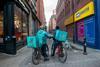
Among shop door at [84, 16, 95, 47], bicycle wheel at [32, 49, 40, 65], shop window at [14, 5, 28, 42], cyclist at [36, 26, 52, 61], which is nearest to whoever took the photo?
bicycle wheel at [32, 49, 40, 65]

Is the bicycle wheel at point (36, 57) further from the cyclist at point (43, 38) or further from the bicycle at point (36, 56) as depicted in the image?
the cyclist at point (43, 38)

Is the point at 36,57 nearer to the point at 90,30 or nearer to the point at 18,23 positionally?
the point at 18,23

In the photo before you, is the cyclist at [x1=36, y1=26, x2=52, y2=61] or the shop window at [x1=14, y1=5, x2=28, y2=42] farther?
the shop window at [x1=14, y1=5, x2=28, y2=42]

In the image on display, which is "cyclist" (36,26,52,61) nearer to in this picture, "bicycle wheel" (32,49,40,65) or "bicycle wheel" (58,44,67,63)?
"bicycle wheel" (32,49,40,65)

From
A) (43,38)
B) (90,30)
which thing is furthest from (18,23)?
(43,38)

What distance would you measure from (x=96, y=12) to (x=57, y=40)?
6.59 metres

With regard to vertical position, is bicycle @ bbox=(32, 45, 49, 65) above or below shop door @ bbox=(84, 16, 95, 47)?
below

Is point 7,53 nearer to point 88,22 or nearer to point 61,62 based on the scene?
point 61,62

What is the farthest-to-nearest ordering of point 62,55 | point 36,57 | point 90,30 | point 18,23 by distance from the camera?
1. point 90,30
2. point 18,23
3. point 62,55
4. point 36,57

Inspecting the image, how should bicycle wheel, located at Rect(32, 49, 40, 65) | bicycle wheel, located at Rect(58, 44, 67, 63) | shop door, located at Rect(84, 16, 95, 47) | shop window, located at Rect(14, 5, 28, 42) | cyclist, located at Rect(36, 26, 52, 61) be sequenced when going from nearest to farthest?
bicycle wheel, located at Rect(32, 49, 40, 65), bicycle wheel, located at Rect(58, 44, 67, 63), cyclist, located at Rect(36, 26, 52, 61), shop window, located at Rect(14, 5, 28, 42), shop door, located at Rect(84, 16, 95, 47)

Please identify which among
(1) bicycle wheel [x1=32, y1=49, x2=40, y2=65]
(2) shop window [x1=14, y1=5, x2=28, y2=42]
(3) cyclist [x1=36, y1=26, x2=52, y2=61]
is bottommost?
(1) bicycle wheel [x1=32, y1=49, x2=40, y2=65]

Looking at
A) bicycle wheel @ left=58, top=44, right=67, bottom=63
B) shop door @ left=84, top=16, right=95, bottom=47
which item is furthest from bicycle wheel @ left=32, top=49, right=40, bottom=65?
shop door @ left=84, top=16, right=95, bottom=47

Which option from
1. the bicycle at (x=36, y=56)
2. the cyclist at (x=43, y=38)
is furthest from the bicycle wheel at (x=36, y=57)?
the cyclist at (x=43, y=38)

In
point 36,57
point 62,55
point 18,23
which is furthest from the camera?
point 18,23
